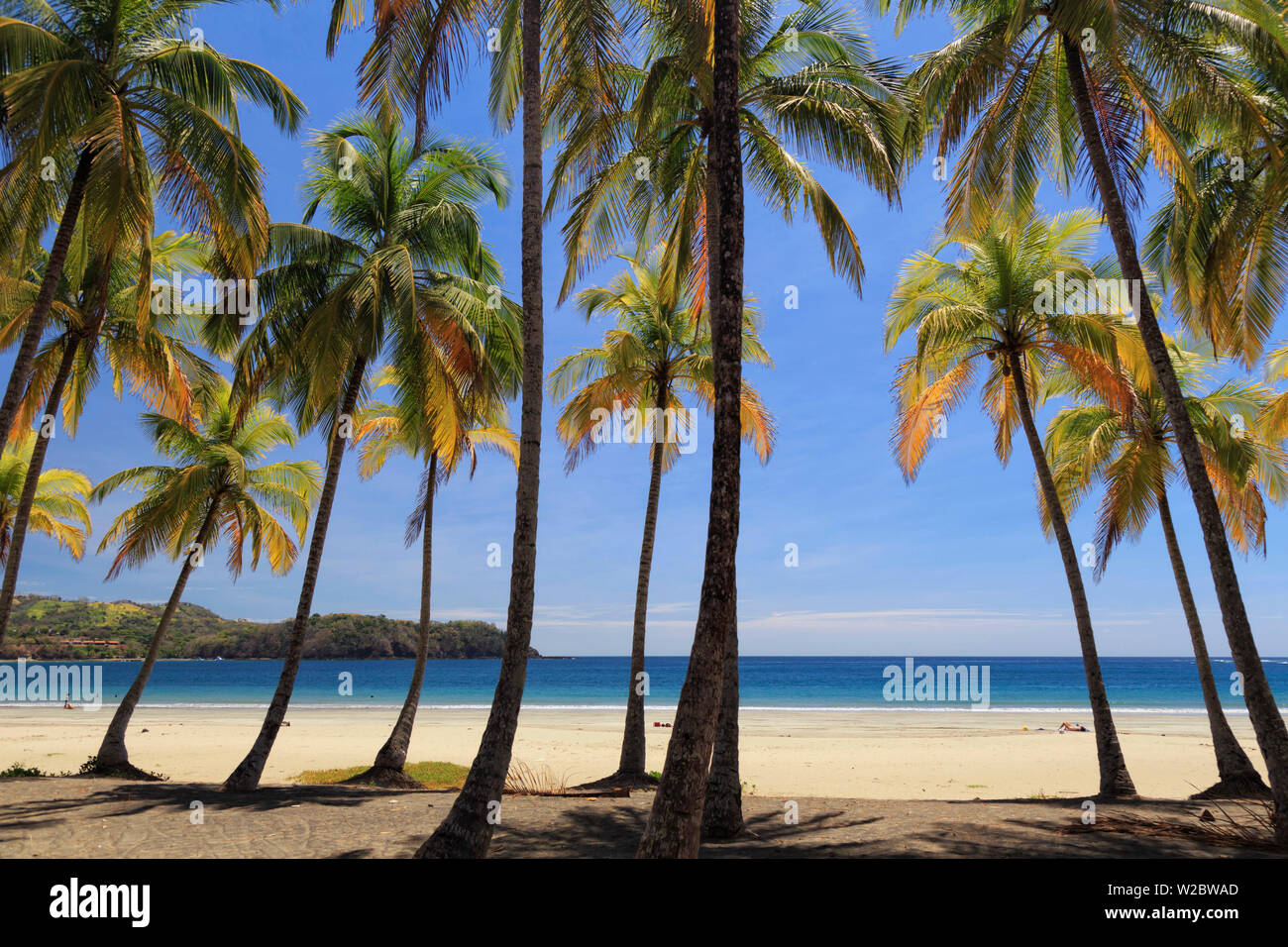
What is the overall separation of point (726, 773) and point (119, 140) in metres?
10.3

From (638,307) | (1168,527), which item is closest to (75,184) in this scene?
(638,307)

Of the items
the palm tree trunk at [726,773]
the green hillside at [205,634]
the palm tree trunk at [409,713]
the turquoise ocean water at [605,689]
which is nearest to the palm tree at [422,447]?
the palm tree trunk at [409,713]

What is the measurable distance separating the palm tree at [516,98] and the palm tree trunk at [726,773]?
2.43m

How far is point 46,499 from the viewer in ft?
65.5

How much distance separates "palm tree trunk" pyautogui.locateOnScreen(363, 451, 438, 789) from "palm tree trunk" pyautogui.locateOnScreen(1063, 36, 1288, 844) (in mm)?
11144

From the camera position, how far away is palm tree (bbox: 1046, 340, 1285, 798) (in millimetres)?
12469

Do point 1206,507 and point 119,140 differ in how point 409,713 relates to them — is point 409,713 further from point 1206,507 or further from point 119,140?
point 1206,507

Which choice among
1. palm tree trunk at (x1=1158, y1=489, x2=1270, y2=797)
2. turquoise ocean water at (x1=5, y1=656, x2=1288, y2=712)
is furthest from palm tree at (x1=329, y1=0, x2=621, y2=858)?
turquoise ocean water at (x1=5, y1=656, x2=1288, y2=712)

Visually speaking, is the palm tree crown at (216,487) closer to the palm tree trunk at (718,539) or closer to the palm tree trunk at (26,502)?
the palm tree trunk at (26,502)

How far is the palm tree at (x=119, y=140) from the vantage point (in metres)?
8.94

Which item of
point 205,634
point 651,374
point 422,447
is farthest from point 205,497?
point 205,634

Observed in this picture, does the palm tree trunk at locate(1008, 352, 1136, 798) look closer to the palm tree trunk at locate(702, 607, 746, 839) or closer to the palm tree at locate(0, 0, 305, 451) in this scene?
the palm tree trunk at locate(702, 607, 746, 839)
